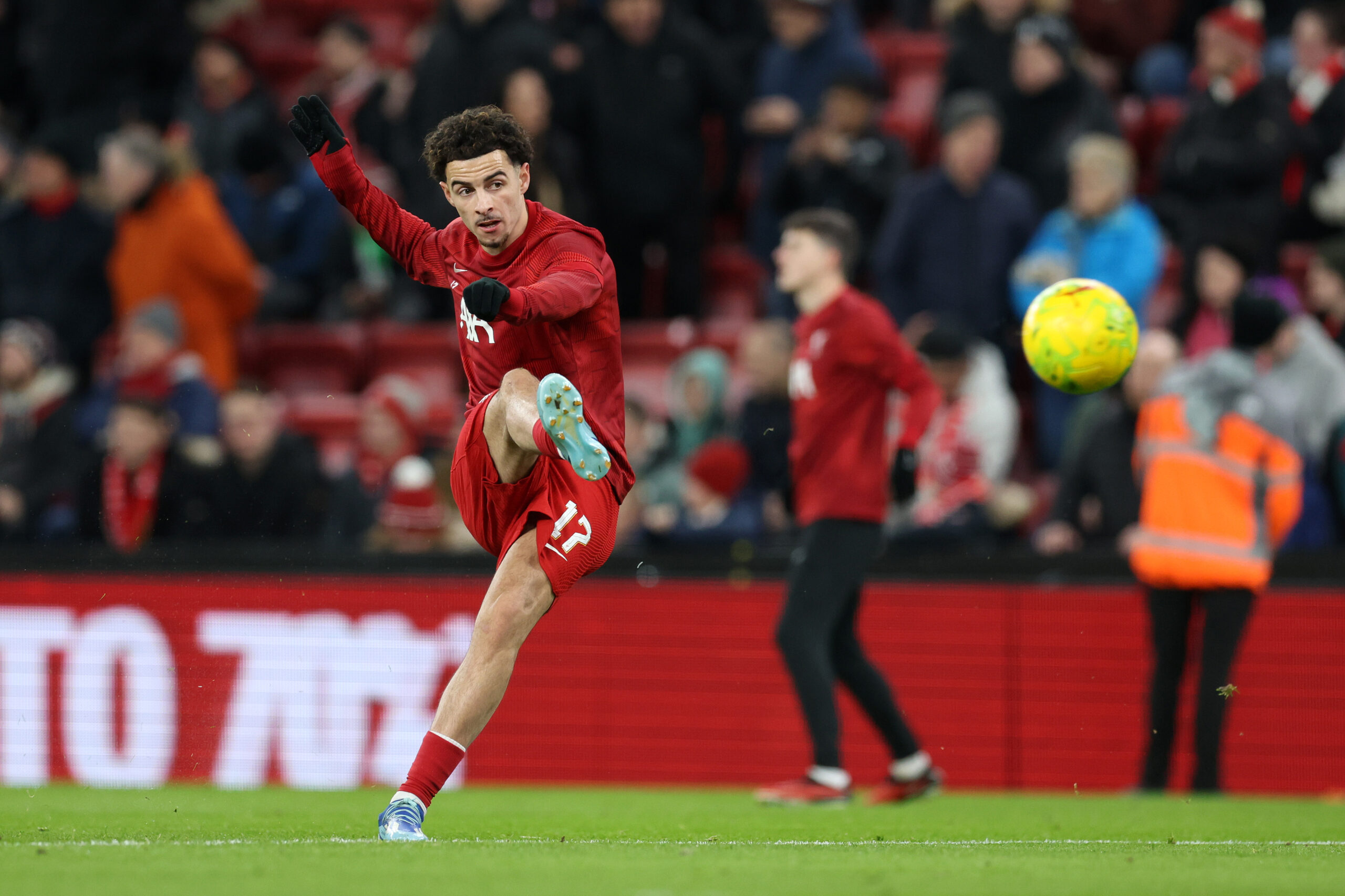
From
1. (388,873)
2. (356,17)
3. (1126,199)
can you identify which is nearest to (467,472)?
(388,873)

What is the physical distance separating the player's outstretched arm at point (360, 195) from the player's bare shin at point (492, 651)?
116 cm

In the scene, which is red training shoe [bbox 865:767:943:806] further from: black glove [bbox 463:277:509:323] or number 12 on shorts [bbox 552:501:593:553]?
black glove [bbox 463:277:509:323]

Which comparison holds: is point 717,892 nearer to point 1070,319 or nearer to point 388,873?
point 388,873

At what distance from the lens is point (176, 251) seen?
12391 millimetres

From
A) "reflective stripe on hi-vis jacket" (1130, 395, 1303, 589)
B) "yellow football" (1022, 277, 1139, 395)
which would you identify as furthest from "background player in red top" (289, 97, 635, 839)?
"reflective stripe on hi-vis jacket" (1130, 395, 1303, 589)

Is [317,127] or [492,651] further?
[317,127]

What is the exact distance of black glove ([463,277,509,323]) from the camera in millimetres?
5355

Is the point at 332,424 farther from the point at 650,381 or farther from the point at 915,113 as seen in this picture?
the point at 915,113

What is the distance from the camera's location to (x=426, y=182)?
12.3m

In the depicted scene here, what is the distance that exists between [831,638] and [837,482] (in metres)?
0.73

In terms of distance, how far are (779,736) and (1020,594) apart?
1.52 metres

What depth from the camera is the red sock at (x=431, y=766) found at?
5812 mm

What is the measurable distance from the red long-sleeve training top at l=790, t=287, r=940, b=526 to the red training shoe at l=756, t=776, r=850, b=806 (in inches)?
46.8

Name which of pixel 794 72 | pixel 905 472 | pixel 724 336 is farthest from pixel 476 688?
pixel 794 72
